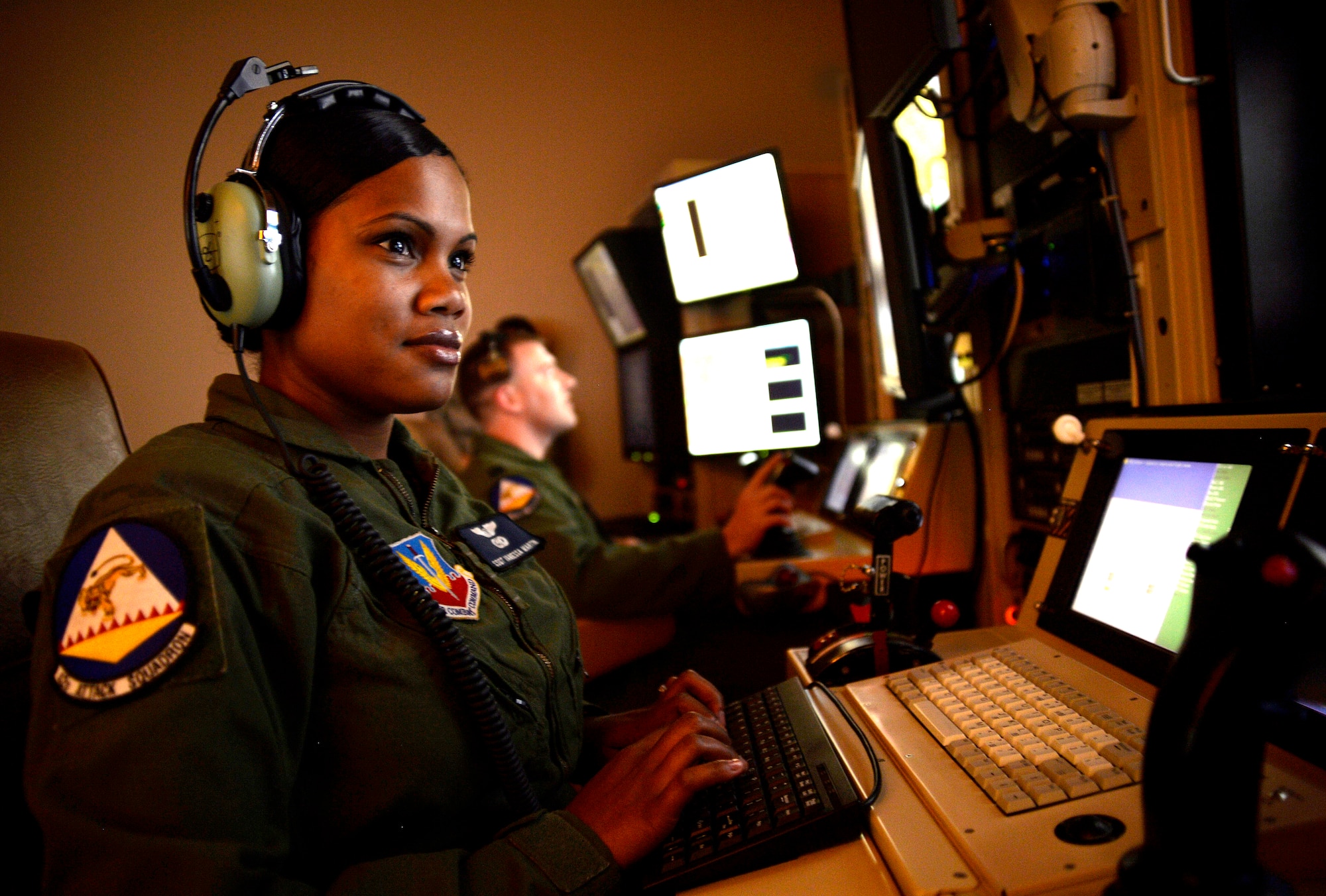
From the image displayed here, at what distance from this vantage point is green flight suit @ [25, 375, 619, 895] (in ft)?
1.48

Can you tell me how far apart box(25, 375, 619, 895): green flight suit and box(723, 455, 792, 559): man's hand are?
97 cm

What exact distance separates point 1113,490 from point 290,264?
2.91 feet

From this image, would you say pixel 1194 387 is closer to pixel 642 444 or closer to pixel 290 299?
pixel 290 299

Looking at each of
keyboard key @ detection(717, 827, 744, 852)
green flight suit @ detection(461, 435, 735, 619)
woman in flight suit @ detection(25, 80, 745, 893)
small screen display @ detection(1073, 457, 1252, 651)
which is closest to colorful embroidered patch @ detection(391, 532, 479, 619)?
woman in flight suit @ detection(25, 80, 745, 893)

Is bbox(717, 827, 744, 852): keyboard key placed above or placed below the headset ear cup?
below

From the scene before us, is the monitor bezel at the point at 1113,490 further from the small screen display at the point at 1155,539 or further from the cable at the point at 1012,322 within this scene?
the cable at the point at 1012,322

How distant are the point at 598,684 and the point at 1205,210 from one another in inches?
43.3

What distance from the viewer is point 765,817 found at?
0.58 meters

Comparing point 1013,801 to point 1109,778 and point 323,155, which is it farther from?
point 323,155

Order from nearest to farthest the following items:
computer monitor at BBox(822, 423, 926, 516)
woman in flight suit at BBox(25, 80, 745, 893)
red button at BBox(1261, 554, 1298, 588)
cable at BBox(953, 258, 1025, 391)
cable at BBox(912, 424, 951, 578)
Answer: red button at BBox(1261, 554, 1298, 588) < woman in flight suit at BBox(25, 80, 745, 893) < cable at BBox(953, 258, 1025, 391) < cable at BBox(912, 424, 951, 578) < computer monitor at BBox(822, 423, 926, 516)

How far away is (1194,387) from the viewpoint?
862 mm

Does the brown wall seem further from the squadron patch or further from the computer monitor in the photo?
the computer monitor

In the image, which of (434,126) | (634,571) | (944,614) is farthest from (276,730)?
(434,126)

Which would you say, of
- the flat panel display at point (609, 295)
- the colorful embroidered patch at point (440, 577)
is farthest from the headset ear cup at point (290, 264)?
the flat panel display at point (609, 295)
